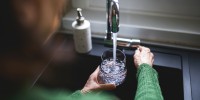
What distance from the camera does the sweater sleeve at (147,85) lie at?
0.76 metres

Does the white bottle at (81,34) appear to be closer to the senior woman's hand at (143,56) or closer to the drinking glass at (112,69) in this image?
the drinking glass at (112,69)

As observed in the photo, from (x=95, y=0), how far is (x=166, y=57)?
1.39 ft

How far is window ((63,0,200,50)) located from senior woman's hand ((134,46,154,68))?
0.09 meters

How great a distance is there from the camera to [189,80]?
2.91 ft

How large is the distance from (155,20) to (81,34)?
0.36m

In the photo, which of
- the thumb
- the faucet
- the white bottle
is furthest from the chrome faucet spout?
the thumb

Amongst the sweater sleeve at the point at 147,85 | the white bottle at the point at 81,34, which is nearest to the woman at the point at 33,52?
the sweater sleeve at the point at 147,85

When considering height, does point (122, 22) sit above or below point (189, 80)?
above

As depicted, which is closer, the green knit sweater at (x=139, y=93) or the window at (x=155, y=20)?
the green knit sweater at (x=139, y=93)

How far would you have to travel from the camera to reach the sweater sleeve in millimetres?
758

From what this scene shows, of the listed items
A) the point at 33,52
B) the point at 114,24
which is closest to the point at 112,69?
the point at 114,24

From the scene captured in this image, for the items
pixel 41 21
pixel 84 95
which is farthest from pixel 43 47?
pixel 84 95

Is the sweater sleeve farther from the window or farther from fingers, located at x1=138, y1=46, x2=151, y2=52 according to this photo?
the window

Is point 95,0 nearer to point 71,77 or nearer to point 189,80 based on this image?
point 71,77
